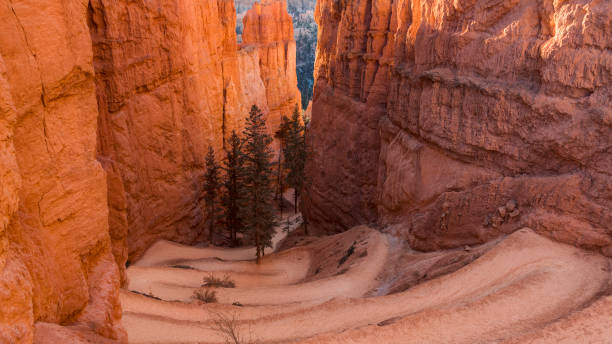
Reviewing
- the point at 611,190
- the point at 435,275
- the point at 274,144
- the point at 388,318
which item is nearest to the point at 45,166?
the point at 388,318

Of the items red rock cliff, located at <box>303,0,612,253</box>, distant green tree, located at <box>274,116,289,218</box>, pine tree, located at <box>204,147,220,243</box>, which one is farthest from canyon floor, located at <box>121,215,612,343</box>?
distant green tree, located at <box>274,116,289,218</box>

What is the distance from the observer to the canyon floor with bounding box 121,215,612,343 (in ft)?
34.4

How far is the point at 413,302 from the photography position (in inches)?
523

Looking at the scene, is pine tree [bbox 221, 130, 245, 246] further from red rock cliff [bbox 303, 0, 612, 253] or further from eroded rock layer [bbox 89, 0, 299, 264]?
red rock cliff [bbox 303, 0, 612, 253]

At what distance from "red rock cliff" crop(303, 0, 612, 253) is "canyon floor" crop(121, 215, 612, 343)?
56.1 inches

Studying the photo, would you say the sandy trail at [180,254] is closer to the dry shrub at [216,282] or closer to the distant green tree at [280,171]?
the dry shrub at [216,282]

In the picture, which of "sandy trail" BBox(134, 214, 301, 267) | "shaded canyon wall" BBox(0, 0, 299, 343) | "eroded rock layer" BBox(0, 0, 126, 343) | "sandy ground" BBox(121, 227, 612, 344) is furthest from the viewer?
"sandy trail" BBox(134, 214, 301, 267)

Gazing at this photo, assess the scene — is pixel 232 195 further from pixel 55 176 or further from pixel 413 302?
pixel 55 176

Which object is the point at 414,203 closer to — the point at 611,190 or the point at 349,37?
the point at 611,190

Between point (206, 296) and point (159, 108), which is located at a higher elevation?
point (159, 108)

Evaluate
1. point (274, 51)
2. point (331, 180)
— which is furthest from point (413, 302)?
point (274, 51)

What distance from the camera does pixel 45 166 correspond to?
8.72 m

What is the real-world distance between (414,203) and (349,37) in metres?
14.8

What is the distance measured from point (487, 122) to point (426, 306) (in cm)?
814
